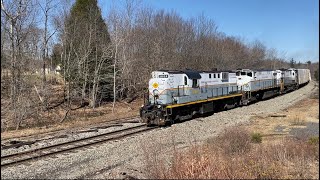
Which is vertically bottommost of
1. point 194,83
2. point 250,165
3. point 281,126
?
point 281,126

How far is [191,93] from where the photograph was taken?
21.6 metres

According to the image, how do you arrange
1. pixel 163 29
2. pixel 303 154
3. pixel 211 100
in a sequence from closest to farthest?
pixel 303 154, pixel 211 100, pixel 163 29

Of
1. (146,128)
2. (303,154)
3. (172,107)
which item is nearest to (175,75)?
(172,107)

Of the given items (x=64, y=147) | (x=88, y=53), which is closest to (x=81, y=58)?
(x=88, y=53)

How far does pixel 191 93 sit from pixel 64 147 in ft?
33.0

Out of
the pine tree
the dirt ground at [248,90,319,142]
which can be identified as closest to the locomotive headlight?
the dirt ground at [248,90,319,142]

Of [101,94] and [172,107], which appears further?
[101,94]

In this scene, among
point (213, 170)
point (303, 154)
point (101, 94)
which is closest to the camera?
point (213, 170)

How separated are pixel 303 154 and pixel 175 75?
11332 mm

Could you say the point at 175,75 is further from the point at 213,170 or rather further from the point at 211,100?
the point at 213,170

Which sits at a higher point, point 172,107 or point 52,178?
point 172,107

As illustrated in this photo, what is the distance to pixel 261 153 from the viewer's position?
10312 mm

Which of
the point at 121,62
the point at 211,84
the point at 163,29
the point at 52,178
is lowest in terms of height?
the point at 52,178

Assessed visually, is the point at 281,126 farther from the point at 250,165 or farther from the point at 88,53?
the point at 88,53
